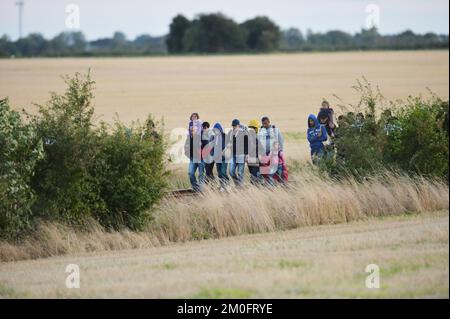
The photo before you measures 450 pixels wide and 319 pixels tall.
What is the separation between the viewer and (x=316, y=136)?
19.3 metres

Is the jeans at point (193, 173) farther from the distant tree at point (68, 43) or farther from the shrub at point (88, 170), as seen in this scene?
the distant tree at point (68, 43)

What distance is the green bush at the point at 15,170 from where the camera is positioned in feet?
50.5

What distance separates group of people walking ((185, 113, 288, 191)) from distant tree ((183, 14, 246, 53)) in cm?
9631

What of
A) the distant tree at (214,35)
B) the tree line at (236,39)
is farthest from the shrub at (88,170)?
the distant tree at (214,35)

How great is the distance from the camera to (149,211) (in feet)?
54.9

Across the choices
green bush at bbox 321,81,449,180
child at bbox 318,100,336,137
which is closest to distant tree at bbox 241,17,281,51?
child at bbox 318,100,336,137

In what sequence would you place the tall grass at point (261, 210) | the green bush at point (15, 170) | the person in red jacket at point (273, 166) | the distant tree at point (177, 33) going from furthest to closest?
the distant tree at point (177, 33) < the person in red jacket at point (273, 166) < the tall grass at point (261, 210) < the green bush at point (15, 170)

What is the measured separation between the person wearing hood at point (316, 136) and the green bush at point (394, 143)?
409mm

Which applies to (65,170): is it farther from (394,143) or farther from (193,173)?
(394,143)

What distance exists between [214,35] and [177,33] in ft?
26.0

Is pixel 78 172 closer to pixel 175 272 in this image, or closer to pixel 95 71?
pixel 175 272

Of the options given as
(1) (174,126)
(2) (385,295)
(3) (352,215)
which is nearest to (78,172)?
(3) (352,215)

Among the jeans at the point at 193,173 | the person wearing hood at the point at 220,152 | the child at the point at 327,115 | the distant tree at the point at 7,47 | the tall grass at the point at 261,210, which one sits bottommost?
the tall grass at the point at 261,210

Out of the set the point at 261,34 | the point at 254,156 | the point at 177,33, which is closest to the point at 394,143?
the point at 254,156
